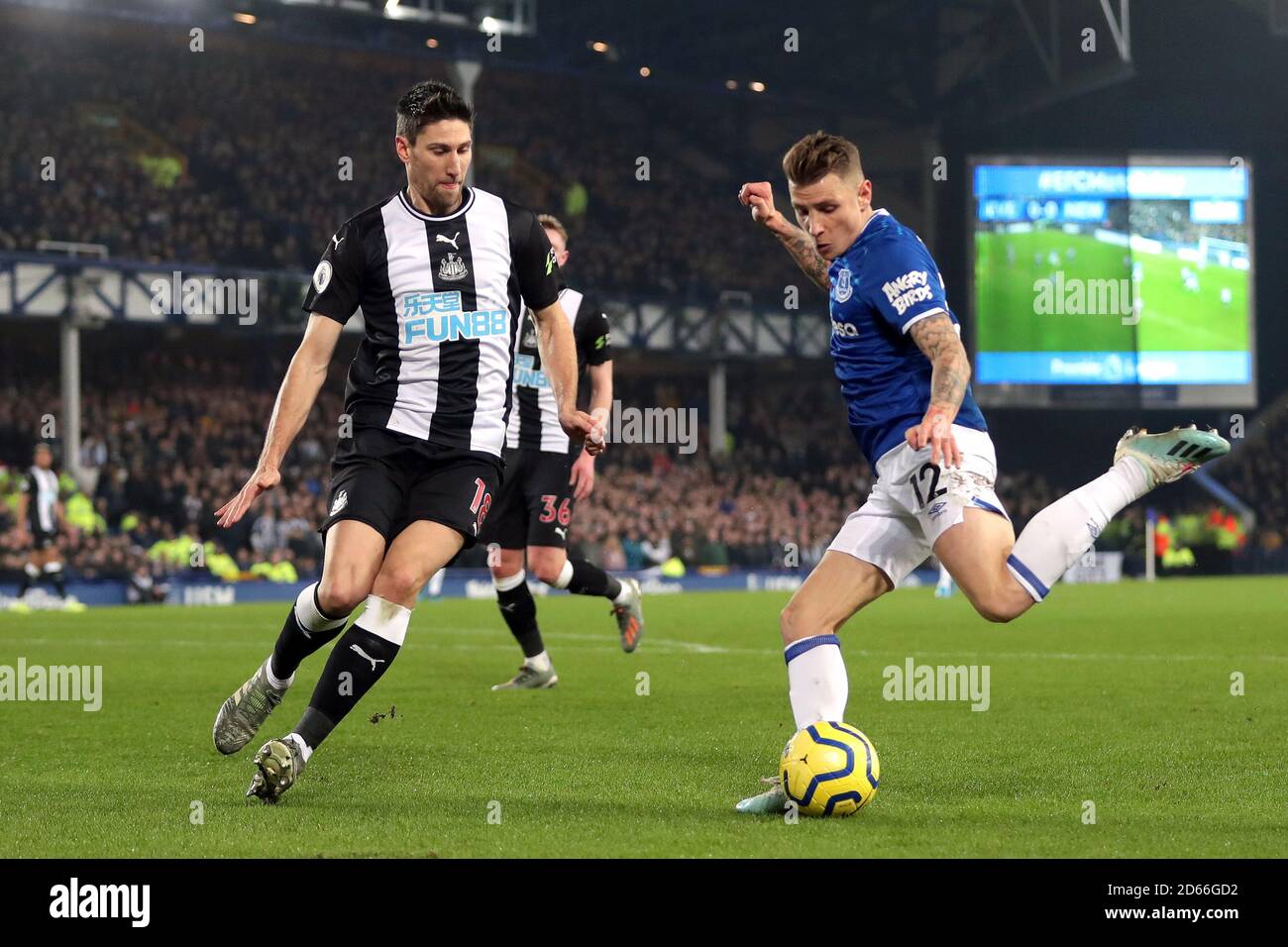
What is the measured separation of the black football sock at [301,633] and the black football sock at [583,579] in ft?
14.2

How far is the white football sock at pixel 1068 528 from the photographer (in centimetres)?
546

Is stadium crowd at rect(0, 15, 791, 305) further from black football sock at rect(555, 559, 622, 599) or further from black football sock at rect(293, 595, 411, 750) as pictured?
black football sock at rect(293, 595, 411, 750)

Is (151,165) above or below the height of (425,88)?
above

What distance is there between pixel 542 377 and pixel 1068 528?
4.98 metres

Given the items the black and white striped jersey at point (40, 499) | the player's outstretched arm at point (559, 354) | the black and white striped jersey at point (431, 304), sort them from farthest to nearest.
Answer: the black and white striped jersey at point (40, 499) → the player's outstretched arm at point (559, 354) → the black and white striped jersey at point (431, 304)

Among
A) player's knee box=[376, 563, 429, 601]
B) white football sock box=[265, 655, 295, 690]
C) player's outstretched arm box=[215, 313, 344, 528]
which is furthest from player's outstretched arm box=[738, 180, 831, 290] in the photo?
white football sock box=[265, 655, 295, 690]

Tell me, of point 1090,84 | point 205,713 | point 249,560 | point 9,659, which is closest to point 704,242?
point 1090,84

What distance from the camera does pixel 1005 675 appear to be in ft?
34.4

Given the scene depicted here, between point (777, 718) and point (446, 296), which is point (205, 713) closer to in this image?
point (777, 718)

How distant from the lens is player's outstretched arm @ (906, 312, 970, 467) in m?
5.15

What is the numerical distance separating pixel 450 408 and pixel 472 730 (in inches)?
89.4

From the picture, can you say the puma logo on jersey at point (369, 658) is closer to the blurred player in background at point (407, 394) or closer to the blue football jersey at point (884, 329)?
the blurred player in background at point (407, 394)

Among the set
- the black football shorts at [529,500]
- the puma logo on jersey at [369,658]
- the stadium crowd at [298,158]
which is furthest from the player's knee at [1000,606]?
the stadium crowd at [298,158]

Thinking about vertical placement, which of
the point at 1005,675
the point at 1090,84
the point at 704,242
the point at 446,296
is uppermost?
the point at 1090,84
